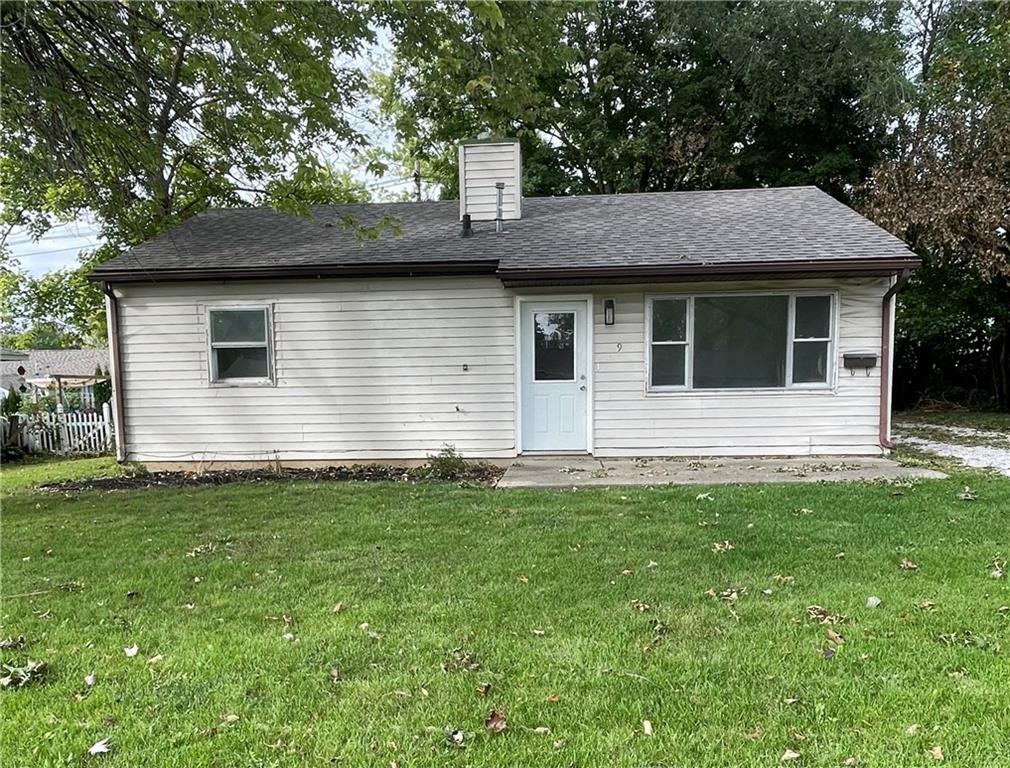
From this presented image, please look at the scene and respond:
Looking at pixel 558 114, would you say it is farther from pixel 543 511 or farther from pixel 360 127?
pixel 543 511

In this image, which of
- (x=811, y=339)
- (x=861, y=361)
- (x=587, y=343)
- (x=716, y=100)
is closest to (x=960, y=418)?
(x=861, y=361)

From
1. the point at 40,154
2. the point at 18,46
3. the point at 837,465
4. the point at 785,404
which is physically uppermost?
the point at 18,46

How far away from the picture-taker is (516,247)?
858 cm

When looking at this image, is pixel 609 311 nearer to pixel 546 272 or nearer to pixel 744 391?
pixel 546 272

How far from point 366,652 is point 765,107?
1762cm

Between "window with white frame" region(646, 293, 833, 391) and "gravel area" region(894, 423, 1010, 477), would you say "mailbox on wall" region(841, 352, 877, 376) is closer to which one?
"window with white frame" region(646, 293, 833, 391)

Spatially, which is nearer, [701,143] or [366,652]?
[366,652]

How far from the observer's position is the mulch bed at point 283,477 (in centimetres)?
736

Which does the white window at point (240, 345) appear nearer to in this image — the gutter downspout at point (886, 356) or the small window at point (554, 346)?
the small window at point (554, 346)

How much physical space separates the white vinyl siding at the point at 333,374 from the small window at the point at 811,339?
3.66 meters

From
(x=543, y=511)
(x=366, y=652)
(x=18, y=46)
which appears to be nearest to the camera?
(x=366, y=652)

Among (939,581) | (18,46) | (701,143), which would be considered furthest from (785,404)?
(701,143)

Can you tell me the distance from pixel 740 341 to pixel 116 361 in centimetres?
832

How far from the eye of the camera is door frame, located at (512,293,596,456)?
26.9 ft
